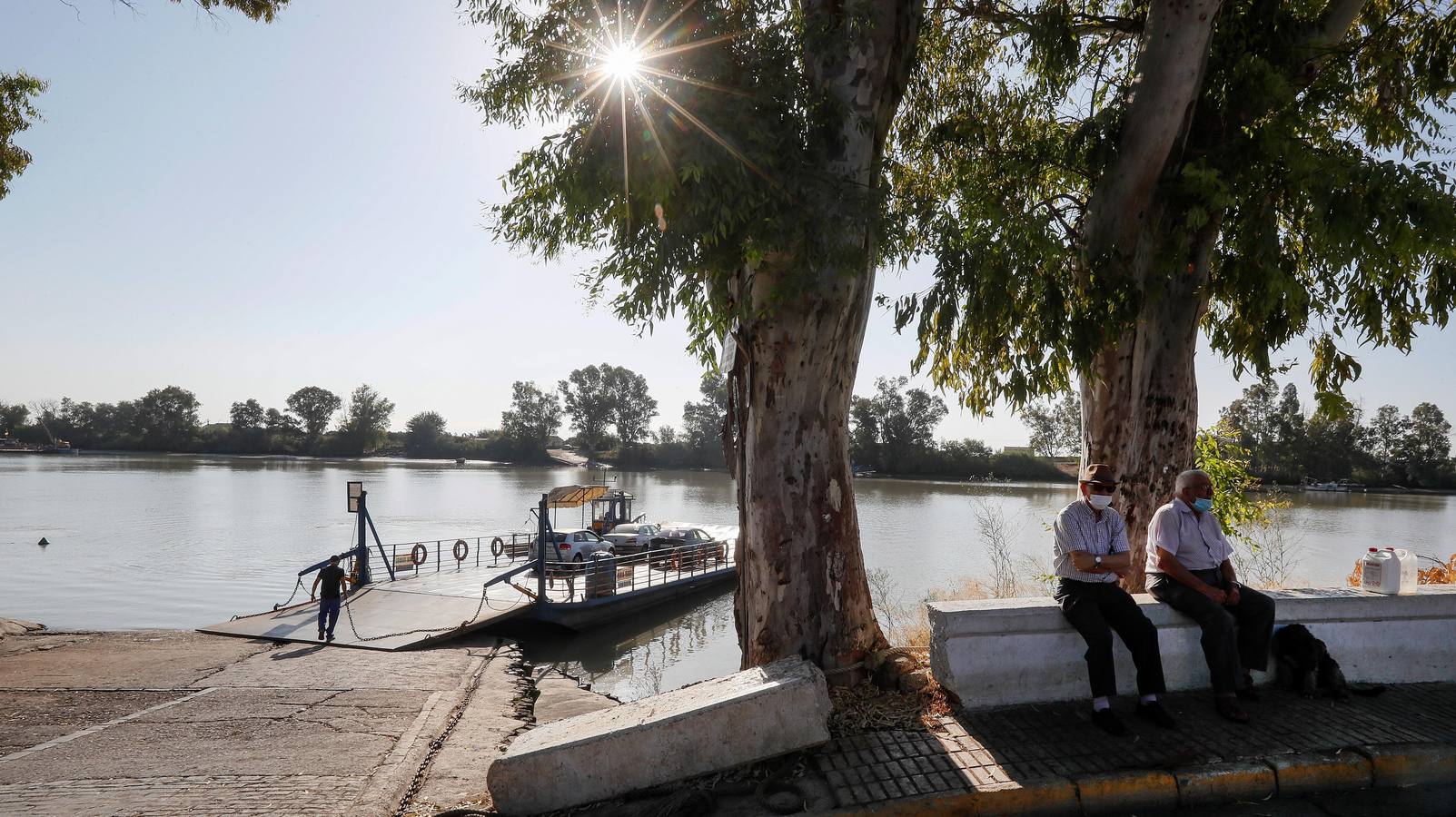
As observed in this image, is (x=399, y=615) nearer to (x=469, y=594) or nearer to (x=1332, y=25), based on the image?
(x=469, y=594)

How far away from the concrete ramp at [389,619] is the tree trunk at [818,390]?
9.62m

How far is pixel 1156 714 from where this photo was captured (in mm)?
4590

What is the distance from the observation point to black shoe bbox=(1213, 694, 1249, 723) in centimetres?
462

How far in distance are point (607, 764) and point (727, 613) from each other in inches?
659

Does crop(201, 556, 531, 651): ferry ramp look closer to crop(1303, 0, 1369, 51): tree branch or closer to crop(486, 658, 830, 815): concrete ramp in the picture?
crop(486, 658, 830, 815): concrete ramp

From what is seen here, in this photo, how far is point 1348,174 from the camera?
5.86m

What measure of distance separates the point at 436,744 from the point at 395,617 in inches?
342

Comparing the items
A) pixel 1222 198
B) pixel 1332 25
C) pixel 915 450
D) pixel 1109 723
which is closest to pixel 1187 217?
pixel 1222 198

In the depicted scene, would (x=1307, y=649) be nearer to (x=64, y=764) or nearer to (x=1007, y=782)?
(x=1007, y=782)

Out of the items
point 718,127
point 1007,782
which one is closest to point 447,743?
point 1007,782

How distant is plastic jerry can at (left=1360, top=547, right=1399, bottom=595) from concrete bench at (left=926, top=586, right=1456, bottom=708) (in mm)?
95

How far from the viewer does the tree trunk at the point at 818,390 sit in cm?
583

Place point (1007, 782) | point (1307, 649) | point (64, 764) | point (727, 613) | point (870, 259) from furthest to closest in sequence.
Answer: point (727, 613) < point (64, 764) < point (870, 259) < point (1307, 649) < point (1007, 782)

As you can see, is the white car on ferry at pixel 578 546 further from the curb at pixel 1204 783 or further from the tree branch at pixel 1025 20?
the curb at pixel 1204 783
